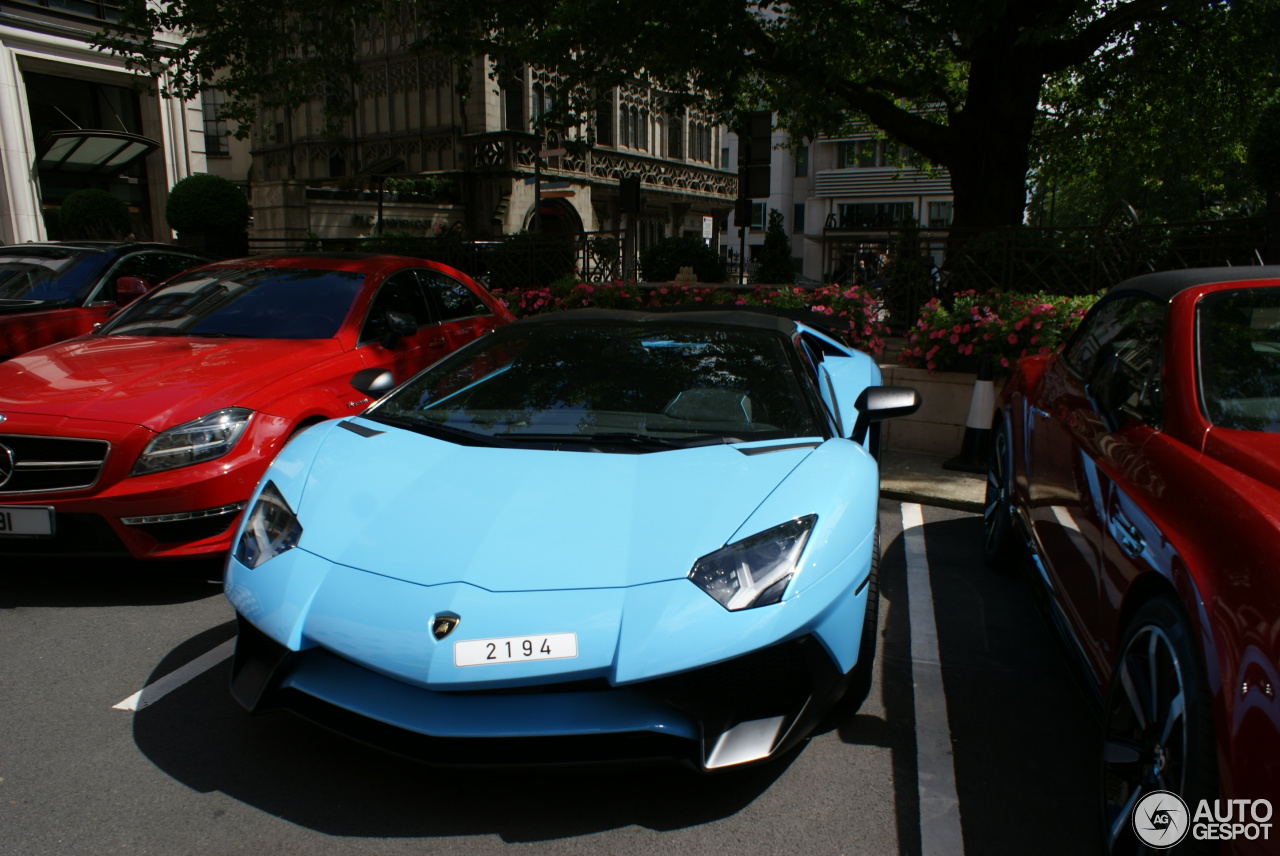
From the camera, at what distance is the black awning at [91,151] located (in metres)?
20.3

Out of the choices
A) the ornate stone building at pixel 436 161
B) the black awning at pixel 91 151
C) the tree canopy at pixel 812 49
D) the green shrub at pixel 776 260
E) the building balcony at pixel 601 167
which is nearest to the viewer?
the tree canopy at pixel 812 49

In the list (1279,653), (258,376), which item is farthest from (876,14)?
(1279,653)

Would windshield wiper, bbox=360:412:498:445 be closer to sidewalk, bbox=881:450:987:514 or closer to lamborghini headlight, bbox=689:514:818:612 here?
lamborghini headlight, bbox=689:514:818:612

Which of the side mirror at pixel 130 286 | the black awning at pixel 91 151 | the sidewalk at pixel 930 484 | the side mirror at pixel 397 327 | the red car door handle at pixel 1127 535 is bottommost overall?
the sidewalk at pixel 930 484

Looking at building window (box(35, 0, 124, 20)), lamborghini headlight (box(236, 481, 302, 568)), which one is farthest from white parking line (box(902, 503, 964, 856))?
building window (box(35, 0, 124, 20))

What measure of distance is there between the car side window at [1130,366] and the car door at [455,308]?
4.05 metres

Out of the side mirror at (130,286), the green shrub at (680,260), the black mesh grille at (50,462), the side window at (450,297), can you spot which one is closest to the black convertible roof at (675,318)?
the black mesh grille at (50,462)

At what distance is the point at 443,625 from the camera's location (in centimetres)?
230

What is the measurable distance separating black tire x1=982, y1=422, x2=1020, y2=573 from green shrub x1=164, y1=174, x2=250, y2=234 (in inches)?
642

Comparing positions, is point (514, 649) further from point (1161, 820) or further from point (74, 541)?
point (74, 541)

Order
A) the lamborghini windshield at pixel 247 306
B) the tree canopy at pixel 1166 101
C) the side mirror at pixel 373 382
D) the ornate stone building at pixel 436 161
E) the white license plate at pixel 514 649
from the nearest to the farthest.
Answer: the white license plate at pixel 514 649
the side mirror at pixel 373 382
the lamborghini windshield at pixel 247 306
the tree canopy at pixel 1166 101
the ornate stone building at pixel 436 161

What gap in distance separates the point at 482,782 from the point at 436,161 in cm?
3388

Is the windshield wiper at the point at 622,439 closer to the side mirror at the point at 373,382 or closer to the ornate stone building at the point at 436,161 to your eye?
the side mirror at the point at 373,382

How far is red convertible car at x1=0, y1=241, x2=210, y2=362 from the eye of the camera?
6660 millimetres
